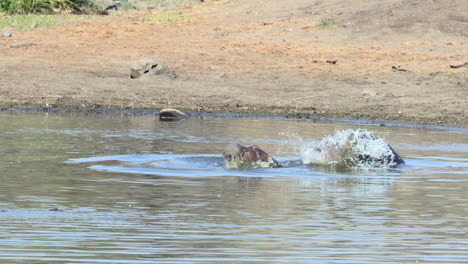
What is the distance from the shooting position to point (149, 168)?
11930 millimetres

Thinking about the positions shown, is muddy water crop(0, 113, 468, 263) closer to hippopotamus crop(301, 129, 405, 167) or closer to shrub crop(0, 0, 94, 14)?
hippopotamus crop(301, 129, 405, 167)

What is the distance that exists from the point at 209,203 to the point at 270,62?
45.7 ft

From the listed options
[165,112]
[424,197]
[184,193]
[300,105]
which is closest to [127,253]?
[184,193]

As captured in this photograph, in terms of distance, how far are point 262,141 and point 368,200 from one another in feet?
18.3

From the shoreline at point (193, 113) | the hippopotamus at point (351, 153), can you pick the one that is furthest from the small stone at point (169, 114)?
the hippopotamus at point (351, 153)

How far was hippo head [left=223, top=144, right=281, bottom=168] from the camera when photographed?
1224cm

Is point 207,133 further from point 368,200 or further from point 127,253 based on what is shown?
point 127,253

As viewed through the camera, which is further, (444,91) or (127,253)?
(444,91)

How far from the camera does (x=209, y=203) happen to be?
30.2 feet

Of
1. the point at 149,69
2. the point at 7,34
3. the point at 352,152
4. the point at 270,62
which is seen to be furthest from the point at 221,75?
the point at 352,152

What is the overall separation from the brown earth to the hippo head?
6937mm

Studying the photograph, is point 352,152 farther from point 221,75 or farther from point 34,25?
point 34,25

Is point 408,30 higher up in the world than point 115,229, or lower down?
higher up

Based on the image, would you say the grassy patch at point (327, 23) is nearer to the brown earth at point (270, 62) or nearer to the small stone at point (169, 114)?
the brown earth at point (270, 62)
